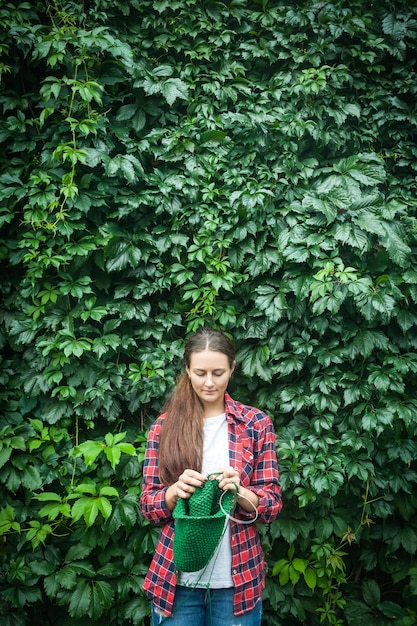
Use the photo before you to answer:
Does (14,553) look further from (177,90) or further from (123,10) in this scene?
(123,10)

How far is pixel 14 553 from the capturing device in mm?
2402

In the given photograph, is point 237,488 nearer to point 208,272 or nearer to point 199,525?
point 199,525

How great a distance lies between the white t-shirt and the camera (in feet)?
5.09

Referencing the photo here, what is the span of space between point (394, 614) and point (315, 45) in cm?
298

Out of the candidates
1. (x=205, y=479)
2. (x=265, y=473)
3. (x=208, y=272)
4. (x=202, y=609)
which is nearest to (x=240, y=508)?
(x=265, y=473)

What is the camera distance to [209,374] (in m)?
1.67

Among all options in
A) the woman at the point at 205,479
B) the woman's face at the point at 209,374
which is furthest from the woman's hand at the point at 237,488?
the woman's face at the point at 209,374

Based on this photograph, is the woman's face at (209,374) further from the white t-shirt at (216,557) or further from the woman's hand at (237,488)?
the woman's hand at (237,488)

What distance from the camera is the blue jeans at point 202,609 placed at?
157 cm

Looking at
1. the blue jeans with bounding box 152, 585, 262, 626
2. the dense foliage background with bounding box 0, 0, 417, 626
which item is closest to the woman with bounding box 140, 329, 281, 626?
the blue jeans with bounding box 152, 585, 262, 626

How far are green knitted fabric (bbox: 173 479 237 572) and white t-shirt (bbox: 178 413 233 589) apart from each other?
93mm

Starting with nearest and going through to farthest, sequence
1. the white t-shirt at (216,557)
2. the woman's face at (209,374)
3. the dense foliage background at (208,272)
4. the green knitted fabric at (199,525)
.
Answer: the green knitted fabric at (199,525) < the white t-shirt at (216,557) < the woman's face at (209,374) < the dense foliage background at (208,272)

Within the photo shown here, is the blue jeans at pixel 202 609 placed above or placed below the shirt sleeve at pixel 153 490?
below

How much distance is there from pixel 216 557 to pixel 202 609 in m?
0.19
